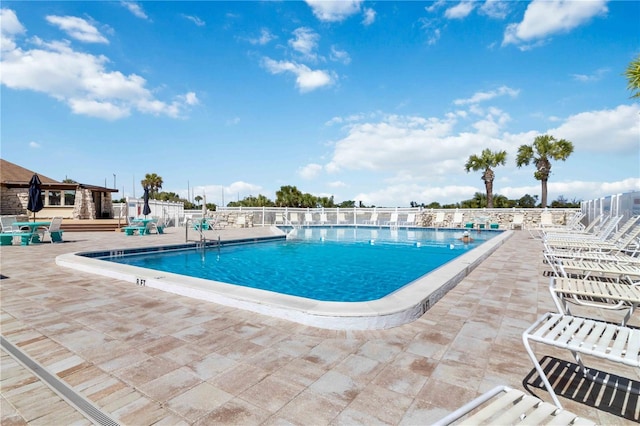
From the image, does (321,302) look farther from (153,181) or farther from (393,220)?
(153,181)

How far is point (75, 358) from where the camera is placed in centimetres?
263

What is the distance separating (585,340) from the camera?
1822mm

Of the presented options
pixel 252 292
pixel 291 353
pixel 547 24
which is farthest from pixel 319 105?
pixel 291 353

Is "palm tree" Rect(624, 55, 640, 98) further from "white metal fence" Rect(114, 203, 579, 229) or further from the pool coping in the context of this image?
"white metal fence" Rect(114, 203, 579, 229)

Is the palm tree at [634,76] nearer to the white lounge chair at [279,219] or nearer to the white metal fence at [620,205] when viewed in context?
the white metal fence at [620,205]

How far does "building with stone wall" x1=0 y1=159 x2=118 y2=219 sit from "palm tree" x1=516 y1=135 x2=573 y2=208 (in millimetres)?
31225

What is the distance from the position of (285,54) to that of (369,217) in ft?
38.2

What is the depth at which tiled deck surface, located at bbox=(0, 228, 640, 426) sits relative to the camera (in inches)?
76.4

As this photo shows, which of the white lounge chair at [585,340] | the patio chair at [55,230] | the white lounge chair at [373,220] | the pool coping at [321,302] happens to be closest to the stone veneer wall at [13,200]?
the patio chair at [55,230]

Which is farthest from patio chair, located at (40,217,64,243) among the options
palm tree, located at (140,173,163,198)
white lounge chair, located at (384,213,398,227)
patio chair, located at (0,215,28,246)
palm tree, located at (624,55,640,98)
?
palm tree, located at (140,173,163,198)

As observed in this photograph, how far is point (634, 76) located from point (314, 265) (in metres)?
9.90

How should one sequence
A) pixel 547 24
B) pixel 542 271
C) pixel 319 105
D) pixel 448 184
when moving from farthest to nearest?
pixel 448 184
pixel 319 105
pixel 547 24
pixel 542 271

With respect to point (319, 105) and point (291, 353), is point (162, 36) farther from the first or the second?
point (291, 353)

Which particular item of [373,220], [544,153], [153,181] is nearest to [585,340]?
[373,220]
